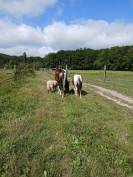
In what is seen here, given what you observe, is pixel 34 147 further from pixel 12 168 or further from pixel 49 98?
pixel 49 98

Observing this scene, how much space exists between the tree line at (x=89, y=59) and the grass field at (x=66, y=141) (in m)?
92.9

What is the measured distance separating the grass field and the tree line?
9292 cm

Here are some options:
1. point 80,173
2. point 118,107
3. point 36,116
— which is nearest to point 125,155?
point 80,173

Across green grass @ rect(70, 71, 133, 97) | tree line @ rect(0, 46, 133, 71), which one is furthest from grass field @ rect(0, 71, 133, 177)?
tree line @ rect(0, 46, 133, 71)

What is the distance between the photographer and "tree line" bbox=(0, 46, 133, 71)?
412 ft

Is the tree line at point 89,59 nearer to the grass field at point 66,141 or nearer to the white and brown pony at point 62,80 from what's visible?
the white and brown pony at point 62,80

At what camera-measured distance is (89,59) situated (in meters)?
154

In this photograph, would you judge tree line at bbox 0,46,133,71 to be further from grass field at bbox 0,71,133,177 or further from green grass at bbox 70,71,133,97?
grass field at bbox 0,71,133,177

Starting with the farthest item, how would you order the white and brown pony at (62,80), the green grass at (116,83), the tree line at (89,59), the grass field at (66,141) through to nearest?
the tree line at (89,59) → the green grass at (116,83) → the white and brown pony at (62,80) → the grass field at (66,141)

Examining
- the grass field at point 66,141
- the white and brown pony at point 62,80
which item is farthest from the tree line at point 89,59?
the grass field at point 66,141

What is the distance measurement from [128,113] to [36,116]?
4304mm

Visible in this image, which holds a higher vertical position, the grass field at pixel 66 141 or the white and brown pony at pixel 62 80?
the white and brown pony at pixel 62 80

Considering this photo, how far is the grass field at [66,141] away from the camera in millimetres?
10305

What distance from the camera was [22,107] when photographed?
18500 mm
